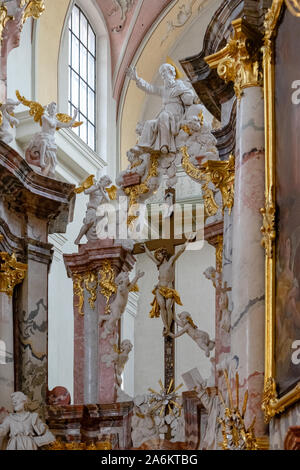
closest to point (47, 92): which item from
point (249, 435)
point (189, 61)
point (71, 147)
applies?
point (71, 147)

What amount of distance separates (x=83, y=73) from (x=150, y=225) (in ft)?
17.1

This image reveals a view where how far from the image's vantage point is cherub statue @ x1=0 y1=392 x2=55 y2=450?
41.9 feet

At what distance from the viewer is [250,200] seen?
10609 millimetres

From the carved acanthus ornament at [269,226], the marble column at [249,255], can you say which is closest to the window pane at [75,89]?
the marble column at [249,255]

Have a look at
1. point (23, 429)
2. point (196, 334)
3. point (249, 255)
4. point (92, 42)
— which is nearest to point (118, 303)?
point (196, 334)

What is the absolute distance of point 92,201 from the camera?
1524 centimetres

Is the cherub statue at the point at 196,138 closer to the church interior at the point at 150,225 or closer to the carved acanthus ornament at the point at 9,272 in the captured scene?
the church interior at the point at 150,225

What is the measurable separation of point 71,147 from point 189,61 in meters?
6.95

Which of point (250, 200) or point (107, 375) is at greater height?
point (250, 200)

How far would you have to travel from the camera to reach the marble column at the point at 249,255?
1013 centimetres

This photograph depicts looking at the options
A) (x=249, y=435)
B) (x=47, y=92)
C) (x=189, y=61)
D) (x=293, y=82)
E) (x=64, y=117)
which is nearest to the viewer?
(x=249, y=435)

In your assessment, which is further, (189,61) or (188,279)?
(188,279)

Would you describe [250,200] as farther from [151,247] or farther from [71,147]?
[71,147]

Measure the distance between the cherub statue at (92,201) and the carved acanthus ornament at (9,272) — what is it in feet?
3.26
